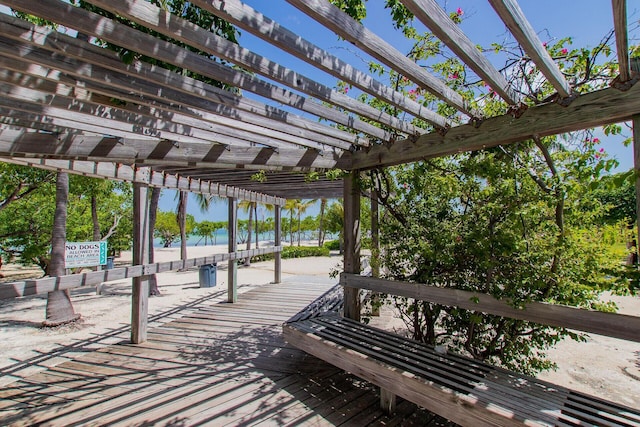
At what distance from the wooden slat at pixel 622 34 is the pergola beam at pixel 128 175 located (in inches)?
185

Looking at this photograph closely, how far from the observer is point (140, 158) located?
2799 mm

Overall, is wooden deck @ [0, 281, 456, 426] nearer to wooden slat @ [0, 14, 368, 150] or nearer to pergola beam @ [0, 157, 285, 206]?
pergola beam @ [0, 157, 285, 206]

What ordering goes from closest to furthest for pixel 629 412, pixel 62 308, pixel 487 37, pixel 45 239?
pixel 629 412
pixel 487 37
pixel 62 308
pixel 45 239

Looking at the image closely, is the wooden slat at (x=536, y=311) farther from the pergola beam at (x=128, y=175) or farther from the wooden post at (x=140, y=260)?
the pergola beam at (x=128, y=175)

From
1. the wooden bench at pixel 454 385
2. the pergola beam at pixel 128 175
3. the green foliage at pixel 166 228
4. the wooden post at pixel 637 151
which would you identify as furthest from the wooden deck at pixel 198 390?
the green foliage at pixel 166 228

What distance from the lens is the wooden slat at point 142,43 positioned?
1.54 m

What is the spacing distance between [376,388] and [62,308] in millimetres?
5866

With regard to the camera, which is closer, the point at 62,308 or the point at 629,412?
the point at 629,412

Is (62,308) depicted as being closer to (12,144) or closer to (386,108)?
(12,144)

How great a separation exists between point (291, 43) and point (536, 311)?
8.60ft

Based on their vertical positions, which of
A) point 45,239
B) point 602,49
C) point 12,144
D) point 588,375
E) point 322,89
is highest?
point 602,49

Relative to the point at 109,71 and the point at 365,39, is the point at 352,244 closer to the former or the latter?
the point at 365,39

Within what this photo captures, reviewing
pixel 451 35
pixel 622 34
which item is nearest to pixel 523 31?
pixel 451 35

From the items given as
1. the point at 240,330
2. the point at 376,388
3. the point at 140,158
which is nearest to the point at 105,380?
the point at 240,330
